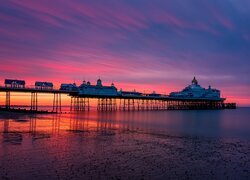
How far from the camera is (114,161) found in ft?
49.9

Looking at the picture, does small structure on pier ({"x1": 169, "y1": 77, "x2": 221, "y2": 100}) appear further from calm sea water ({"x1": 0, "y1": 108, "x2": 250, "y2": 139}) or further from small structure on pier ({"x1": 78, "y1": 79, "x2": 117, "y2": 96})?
calm sea water ({"x1": 0, "y1": 108, "x2": 250, "y2": 139})

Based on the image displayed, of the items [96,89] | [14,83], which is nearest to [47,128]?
[14,83]

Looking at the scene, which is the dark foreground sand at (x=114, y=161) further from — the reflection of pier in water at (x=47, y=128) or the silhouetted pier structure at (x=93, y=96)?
the silhouetted pier structure at (x=93, y=96)

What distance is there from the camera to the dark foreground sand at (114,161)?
41.3 ft

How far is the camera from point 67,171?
12.8 metres

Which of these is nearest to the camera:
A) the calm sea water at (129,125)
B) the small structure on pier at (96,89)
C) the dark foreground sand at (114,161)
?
the dark foreground sand at (114,161)

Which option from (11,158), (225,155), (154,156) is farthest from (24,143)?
(225,155)

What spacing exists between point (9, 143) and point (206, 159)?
11985 millimetres

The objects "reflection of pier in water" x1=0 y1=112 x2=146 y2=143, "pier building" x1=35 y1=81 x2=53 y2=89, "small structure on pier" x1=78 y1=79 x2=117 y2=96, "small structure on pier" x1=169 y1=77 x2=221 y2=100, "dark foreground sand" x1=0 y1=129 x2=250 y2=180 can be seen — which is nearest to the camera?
"dark foreground sand" x1=0 y1=129 x2=250 y2=180

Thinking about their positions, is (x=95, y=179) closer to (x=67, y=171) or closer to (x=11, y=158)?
(x=67, y=171)

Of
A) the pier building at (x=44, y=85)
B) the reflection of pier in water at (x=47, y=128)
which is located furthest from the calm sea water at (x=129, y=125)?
the pier building at (x=44, y=85)

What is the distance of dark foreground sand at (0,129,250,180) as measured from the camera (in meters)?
12.6

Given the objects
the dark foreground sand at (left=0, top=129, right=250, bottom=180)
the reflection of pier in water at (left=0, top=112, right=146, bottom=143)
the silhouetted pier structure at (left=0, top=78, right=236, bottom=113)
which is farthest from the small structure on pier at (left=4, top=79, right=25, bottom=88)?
the dark foreground sand at (left=0, top=129, right=250, bottom=180)

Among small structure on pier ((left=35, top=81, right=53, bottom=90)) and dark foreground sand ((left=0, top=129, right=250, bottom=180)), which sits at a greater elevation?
small structure on pier ((left=35, top=81, right=53, bottom=90))
